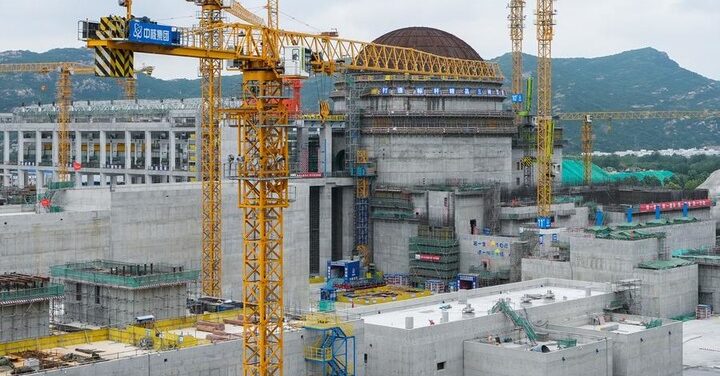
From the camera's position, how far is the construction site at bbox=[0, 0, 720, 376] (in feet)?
222

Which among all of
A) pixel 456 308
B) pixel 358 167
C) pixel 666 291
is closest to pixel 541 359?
pixel 456 308

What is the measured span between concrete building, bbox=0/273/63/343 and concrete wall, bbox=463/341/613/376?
105 feet

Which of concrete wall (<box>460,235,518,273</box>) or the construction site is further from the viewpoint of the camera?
concrete wall (<box>460,235,518,273</box>)

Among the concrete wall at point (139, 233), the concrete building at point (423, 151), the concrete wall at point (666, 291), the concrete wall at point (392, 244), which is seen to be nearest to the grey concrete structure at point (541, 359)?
the concrete wall at point (139, 233)

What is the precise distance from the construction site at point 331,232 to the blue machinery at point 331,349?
5.7 inches

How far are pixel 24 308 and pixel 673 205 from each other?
12206cm

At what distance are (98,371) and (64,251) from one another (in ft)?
129

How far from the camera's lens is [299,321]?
74438mm

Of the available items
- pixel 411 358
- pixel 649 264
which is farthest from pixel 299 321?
pixel 649 264

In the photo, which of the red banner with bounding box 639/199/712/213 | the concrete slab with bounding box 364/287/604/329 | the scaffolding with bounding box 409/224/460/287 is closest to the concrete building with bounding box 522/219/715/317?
the concrete slab with bounding box 364/287/604/329

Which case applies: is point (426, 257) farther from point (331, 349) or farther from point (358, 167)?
point (331, 349)

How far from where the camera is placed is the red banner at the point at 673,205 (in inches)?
6516

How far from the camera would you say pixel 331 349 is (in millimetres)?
71938

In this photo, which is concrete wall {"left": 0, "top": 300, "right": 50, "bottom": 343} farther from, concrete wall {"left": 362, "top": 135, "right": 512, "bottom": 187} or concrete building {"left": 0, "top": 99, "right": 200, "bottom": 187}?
concrete wall {"left": 362, "top": 135, "right": 512, "bottom": 187}
